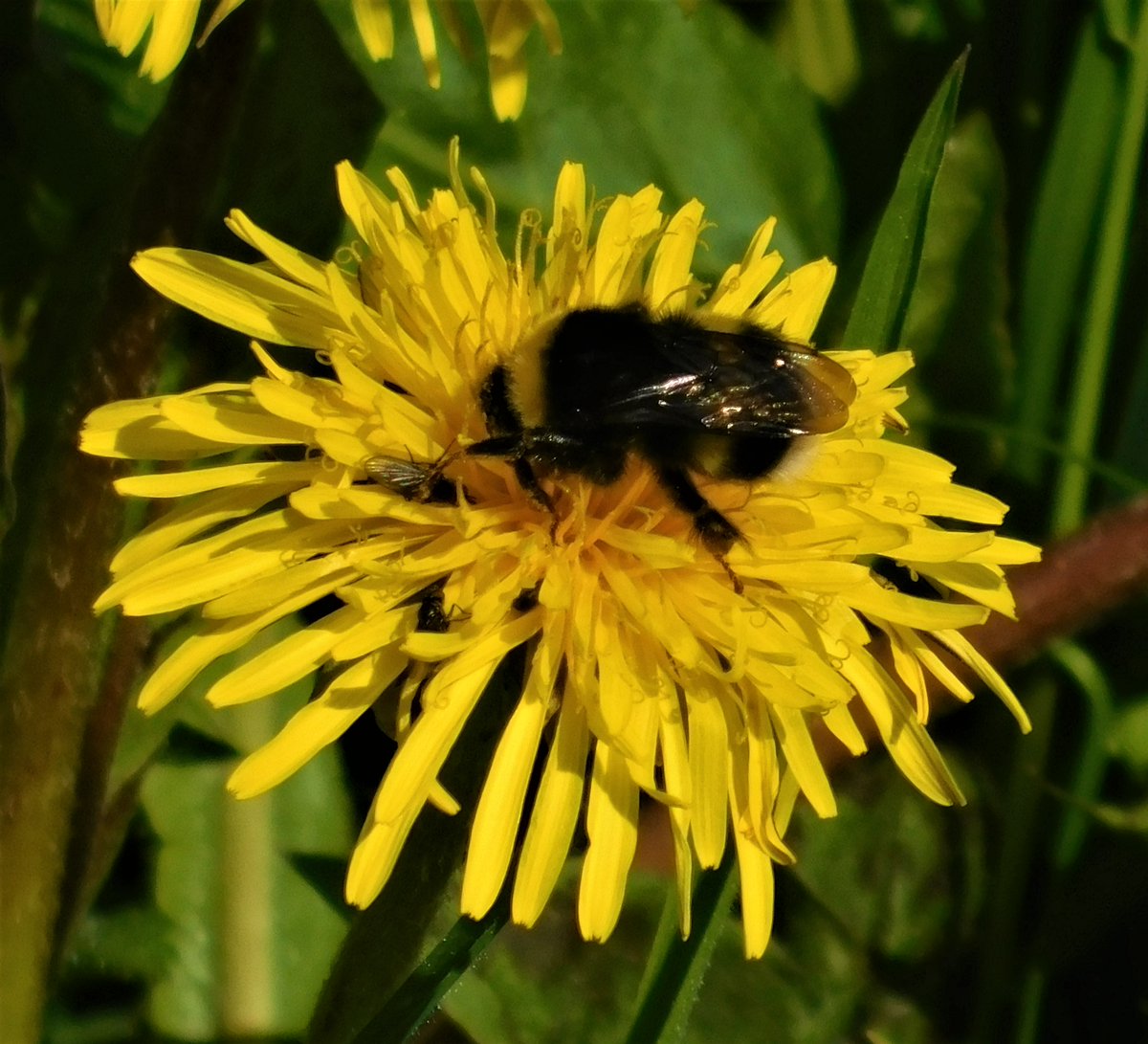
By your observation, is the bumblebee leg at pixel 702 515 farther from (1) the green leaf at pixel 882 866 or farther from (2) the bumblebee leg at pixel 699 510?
(1) the green leaf at pixel 882 866

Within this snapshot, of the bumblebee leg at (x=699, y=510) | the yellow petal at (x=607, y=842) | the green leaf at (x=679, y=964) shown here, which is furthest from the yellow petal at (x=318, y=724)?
the green leaf at (x=679, y=964)

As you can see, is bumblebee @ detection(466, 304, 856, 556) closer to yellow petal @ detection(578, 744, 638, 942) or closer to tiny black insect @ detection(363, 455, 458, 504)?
tiny black insect @ detection(363, 455, 458, 504)

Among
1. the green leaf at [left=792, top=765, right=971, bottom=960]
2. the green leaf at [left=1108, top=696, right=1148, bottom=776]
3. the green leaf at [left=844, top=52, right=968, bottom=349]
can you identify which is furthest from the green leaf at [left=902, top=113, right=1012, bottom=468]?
the green leaf at [left=844, top=52, right=968, bottom=349]

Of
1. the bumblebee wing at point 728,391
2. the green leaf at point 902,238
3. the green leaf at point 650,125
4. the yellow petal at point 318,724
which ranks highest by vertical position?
the green leaf at point 650,125

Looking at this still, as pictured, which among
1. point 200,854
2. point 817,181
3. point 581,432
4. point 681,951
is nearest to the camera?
point 581,432

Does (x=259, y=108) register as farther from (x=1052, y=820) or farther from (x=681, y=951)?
(x=1052, y=820)

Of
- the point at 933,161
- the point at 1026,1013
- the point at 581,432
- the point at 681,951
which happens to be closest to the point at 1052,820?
the point at 1026,1013
